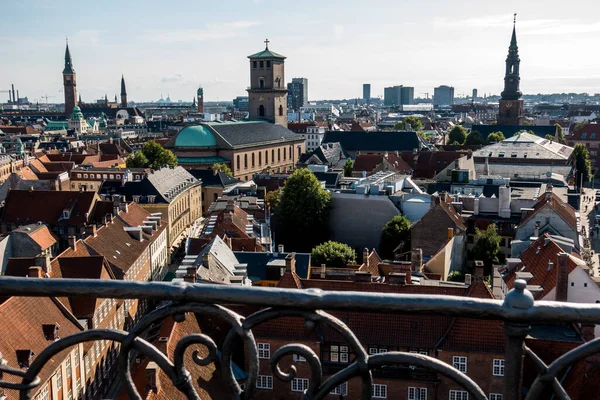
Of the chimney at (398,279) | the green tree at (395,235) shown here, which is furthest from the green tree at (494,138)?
the chimney at (398,279)

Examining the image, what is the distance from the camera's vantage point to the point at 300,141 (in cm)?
10119

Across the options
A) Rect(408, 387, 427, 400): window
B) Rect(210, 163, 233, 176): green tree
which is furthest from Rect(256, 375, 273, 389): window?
Rect(210, 163, 233, 176): green tree

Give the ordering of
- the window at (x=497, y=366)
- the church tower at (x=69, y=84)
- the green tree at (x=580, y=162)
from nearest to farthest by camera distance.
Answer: the window at (x=497, y=366), the green tree at (x=580, y=162), the church tower at (x=69, y=84)

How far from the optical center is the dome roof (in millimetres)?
82438

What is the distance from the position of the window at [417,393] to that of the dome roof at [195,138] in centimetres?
6669

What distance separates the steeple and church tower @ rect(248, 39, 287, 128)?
138 feet

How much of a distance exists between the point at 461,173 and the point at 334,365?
120 feet

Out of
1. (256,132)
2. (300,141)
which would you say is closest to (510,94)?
(300,141)

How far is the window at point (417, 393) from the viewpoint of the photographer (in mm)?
18953

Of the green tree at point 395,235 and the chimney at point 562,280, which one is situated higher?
the chimney at point 562,280

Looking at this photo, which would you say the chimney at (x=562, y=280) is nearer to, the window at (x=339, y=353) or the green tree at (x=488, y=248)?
the window at (x=339, y=353)

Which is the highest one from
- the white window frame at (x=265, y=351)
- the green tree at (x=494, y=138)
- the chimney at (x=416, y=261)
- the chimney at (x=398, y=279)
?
the green tree at (x=494, y=138)

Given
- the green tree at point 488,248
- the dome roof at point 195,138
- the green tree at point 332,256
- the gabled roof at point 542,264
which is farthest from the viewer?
the dome roof at point 195,138

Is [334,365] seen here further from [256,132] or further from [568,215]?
[256,132]
